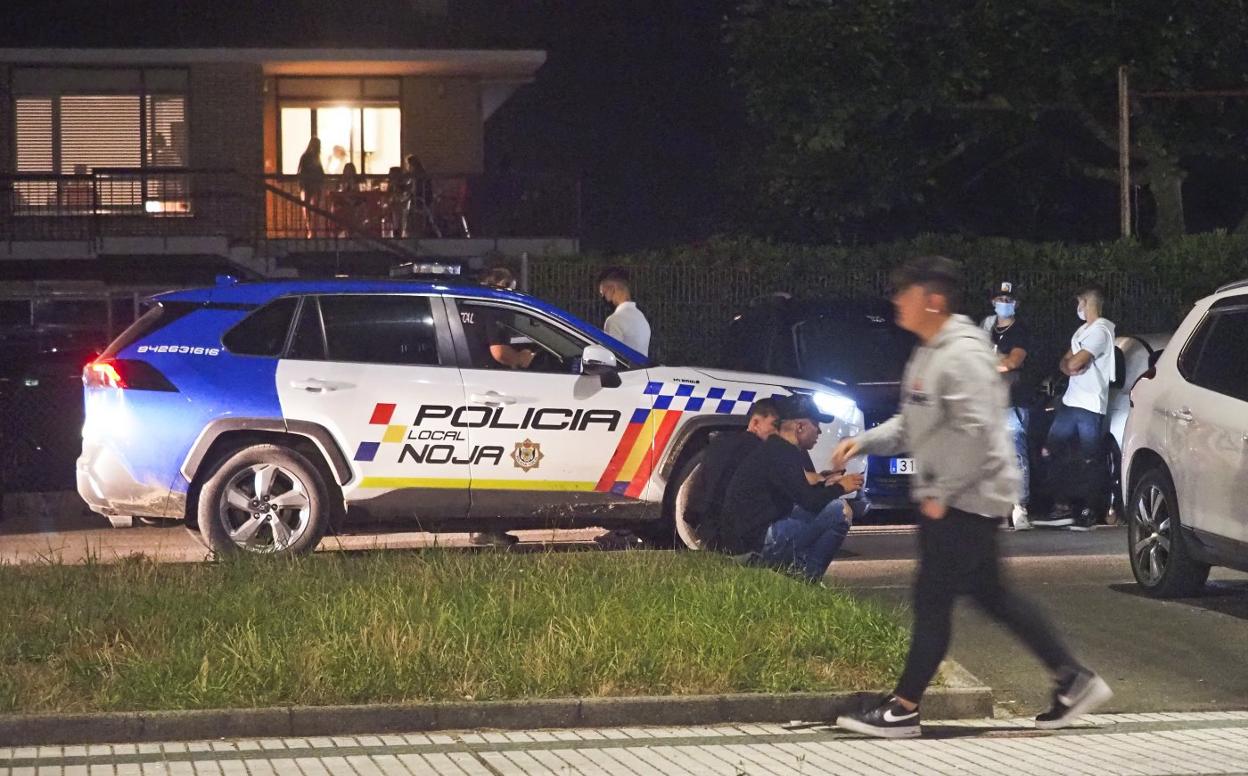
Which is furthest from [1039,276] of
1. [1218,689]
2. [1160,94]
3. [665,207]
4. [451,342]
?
[665,207]

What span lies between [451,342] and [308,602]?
3.36 metres

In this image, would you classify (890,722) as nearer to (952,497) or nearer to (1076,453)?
(952,497)

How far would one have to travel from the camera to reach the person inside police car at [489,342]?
12315 millimetres

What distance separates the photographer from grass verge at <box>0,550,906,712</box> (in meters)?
7.94

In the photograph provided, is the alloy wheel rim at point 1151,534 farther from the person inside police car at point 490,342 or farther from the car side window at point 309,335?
the car side window at point 309,335

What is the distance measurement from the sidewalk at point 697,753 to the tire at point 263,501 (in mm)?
4428

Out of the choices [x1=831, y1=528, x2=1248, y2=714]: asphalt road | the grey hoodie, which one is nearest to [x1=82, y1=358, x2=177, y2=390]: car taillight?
[x1=831, y1=528, x2=1248, y2=714]: asphalt road

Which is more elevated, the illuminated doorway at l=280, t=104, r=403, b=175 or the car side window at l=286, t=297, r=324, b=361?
the illuminated doorway at l=280, t=104, r=403, b=175

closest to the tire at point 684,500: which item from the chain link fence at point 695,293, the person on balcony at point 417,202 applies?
the chain link fence at point 695,293

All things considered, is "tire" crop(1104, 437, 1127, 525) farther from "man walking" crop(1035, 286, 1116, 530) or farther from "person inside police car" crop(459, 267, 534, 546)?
"person inside police car" crop(459, 267, 534, 546)

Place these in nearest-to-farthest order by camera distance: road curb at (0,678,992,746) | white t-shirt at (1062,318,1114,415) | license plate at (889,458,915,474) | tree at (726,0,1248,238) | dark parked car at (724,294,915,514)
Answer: road curb at (0,678,992,746) < license plate at (889,458,915,474) < white t-shirt at (1062,318,1114,415) < dark parked car at (724,294,915,514) < tree at (726,0,1248,238)

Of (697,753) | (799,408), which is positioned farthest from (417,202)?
(697,753)

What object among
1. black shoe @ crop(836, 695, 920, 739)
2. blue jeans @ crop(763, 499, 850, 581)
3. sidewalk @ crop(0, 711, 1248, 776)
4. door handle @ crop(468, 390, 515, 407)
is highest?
door handle @ crop(468, 390, 515, 407)

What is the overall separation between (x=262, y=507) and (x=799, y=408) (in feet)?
11.0
